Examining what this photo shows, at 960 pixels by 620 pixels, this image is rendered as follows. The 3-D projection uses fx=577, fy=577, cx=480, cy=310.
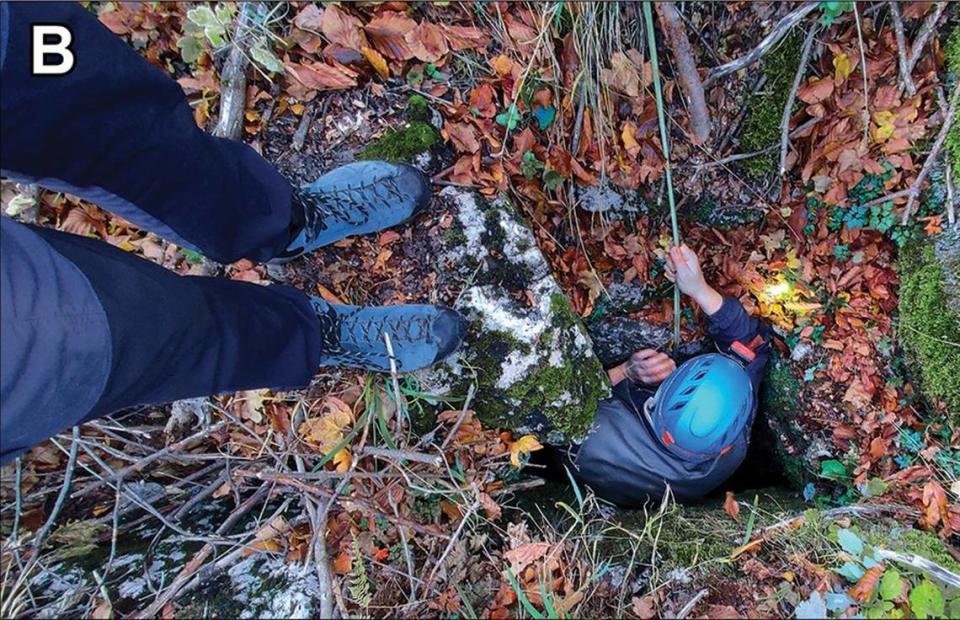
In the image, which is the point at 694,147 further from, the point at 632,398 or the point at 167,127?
the point at 167,127

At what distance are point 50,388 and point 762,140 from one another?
3.28 metres

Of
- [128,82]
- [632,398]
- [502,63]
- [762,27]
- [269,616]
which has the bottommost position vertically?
[269,616]

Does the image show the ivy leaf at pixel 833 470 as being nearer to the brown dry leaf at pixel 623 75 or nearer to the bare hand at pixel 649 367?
the bare hand at pixel 649 367

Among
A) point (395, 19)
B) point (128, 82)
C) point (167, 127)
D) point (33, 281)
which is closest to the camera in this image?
point (33, 281)

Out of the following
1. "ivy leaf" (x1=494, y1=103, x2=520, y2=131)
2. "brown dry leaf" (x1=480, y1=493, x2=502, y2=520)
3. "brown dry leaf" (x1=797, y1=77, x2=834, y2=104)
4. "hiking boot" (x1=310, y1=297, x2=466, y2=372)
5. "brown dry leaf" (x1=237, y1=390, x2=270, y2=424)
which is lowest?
"brown dry leaf" (x1=480, y1=493, x2=502, y2=520)

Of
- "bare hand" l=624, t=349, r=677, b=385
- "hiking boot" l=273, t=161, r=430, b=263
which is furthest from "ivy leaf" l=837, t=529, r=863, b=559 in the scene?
"hiking boot" l=273, t=161, r=430, b=263

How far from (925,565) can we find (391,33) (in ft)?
10.5

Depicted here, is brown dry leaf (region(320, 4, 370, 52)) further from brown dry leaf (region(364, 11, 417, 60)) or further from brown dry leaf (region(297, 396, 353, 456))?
brown dry leaf (region(297, 396, 353, 456))

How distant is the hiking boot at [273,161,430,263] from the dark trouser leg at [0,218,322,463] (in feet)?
2.14

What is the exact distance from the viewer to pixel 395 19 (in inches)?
108

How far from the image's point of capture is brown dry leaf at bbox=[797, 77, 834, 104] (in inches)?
113

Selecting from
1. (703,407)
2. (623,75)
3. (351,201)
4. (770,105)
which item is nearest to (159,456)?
(351,201)

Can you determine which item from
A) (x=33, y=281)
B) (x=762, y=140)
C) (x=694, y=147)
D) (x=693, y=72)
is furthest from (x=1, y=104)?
(x=762, y=140)

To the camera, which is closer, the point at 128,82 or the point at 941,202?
the point at 128,82
